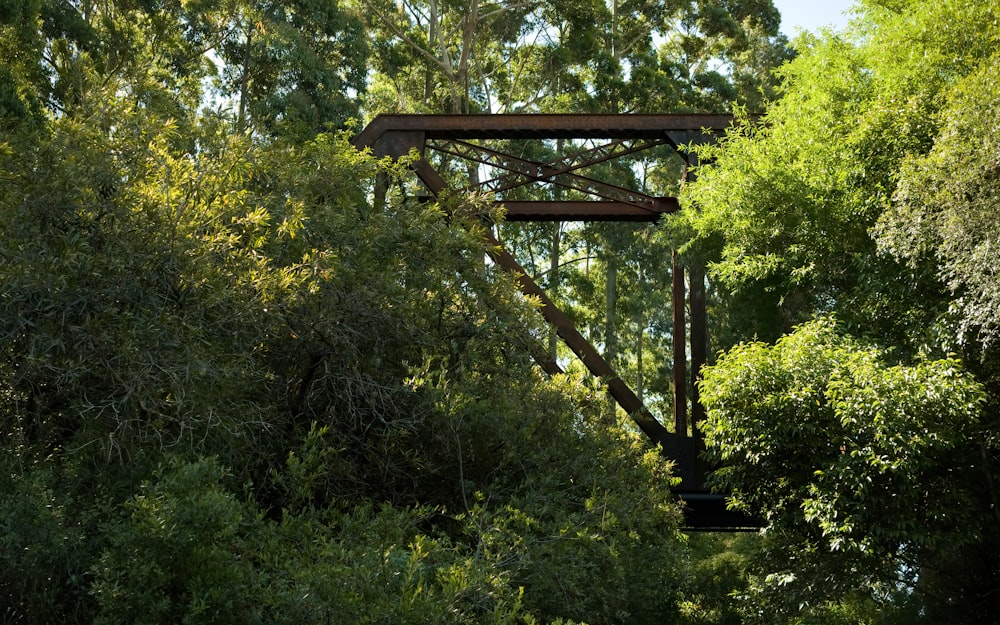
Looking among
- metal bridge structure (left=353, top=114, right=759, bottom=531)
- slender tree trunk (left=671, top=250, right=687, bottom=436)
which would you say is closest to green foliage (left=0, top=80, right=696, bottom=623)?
metal bridge structure (left=353, top=114, right=759, bottom=531)

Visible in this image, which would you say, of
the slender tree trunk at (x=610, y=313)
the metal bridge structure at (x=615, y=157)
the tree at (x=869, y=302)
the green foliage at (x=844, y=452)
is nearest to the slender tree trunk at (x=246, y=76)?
the metal bridge structure at (x=615, y=157)

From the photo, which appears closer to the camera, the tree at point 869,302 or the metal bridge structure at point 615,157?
the tree at point 869,302

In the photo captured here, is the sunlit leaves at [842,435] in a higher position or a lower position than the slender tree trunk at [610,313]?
lower

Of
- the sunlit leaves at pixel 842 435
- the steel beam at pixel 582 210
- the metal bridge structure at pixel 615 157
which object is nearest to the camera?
the sunlit leaves at pixel 842 435

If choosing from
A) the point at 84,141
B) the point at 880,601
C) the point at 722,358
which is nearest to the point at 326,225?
the point at 84,141

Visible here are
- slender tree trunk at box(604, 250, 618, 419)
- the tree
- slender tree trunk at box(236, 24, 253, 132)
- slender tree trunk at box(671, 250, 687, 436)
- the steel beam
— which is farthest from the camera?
slender tree trunk at box(604, 250, 618, 419)

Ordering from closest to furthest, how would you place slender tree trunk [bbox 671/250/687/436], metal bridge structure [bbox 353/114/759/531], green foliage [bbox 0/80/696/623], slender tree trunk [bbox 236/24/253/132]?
green foliage [bbox 0/80/696/623], metal bridge structure [bbox 353/114/759/531], slender tree trunk [bbox 671/250/687/436], slender tree trunk [bbox 236/24/253/132]

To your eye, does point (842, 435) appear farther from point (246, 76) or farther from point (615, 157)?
point (246, 76)

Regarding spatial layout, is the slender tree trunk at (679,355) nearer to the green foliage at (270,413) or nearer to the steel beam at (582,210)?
the steel beam at (582,210)

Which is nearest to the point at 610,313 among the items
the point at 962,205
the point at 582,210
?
the point at 582,210

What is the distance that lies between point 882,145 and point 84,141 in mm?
8788

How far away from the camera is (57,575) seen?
17.7 ft

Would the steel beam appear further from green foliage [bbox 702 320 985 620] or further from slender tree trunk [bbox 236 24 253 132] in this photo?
slender tree trunk [bbox 236 24 253 132]

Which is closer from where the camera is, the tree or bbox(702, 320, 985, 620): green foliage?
bbox(702, 320, 985, 620): green foliage
